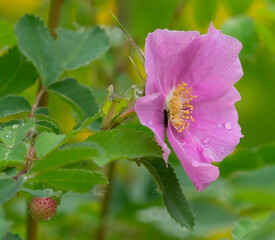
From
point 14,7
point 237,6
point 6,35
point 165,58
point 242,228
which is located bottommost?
point 242,228

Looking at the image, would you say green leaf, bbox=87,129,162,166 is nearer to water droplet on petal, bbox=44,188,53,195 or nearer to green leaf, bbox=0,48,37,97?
water droplet on petal, bbox=44,188,53,195

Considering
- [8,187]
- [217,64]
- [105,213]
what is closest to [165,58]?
[217,64]

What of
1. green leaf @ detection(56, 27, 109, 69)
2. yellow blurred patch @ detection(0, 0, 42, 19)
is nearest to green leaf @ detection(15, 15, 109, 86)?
green leaf @ detection(56, 27, 109, 69)

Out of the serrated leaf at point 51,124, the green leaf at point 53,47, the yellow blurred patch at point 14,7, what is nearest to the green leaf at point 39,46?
the green leaf at point 53,47

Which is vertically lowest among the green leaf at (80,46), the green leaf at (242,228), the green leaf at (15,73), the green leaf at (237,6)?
the green leaf at (242,228)

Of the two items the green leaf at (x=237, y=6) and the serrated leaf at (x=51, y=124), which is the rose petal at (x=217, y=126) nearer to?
the serrated leaf at (x=51, y=124)

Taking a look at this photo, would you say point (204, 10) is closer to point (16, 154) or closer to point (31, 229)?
point (31, 229)
